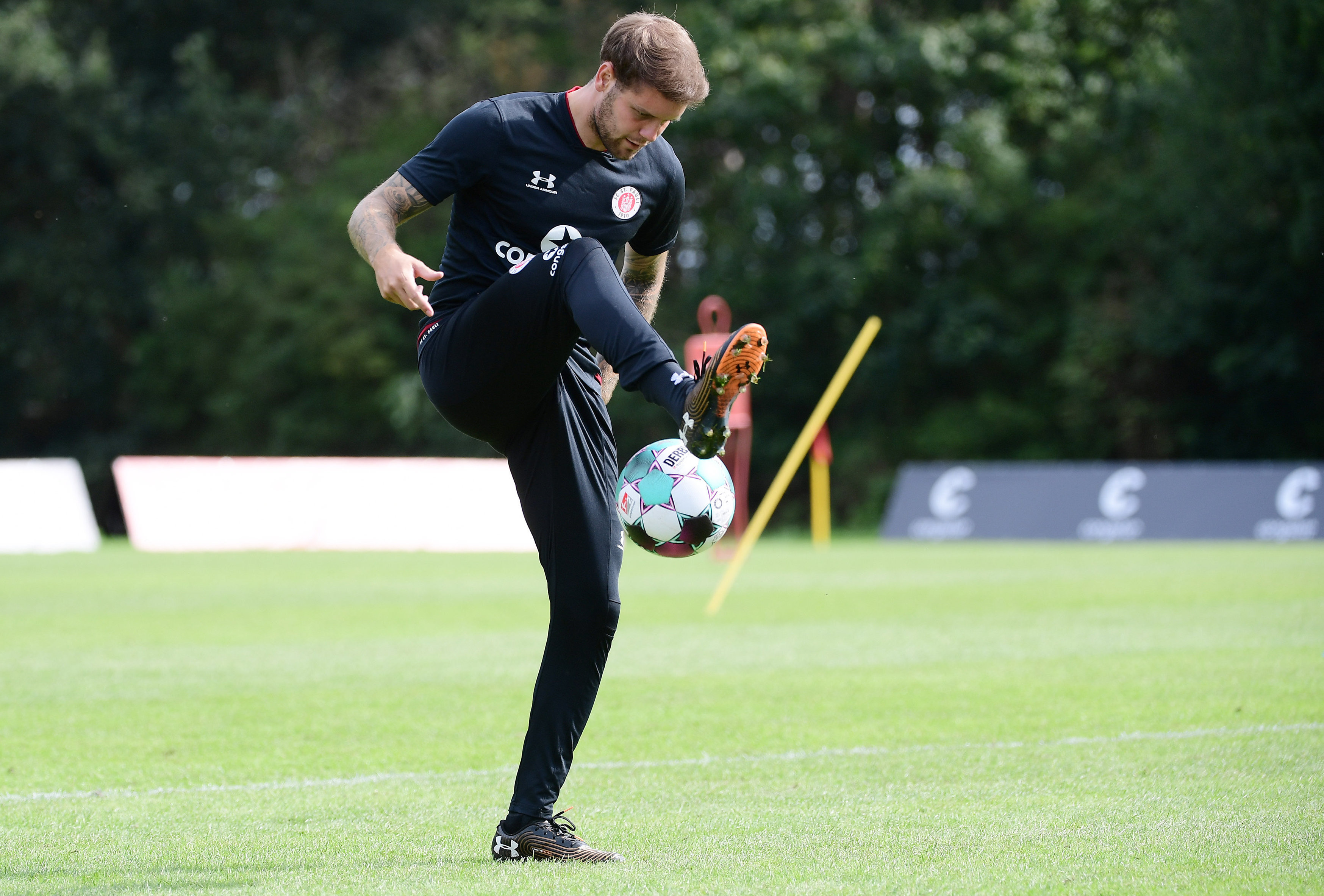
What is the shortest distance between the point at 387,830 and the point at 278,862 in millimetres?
520

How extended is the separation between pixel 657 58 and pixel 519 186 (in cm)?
54

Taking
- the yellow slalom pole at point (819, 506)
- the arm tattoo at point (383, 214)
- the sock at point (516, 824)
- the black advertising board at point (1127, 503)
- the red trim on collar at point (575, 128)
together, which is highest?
the red trim on collar at point (575, 128)

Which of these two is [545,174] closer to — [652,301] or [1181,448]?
[652,301]

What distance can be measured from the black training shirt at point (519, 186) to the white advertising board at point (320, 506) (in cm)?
1940

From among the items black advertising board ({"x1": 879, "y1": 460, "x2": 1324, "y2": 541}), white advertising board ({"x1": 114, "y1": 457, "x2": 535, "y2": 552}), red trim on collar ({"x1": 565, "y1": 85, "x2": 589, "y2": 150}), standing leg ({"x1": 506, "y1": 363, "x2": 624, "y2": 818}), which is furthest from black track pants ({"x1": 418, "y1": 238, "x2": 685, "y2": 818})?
black advertising board ({"x1": 879, "y1": 460, "x2": 1324, "y2": 541})

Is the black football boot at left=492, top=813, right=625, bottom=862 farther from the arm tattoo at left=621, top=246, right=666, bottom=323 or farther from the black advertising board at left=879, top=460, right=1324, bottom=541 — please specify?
the black advertising board at left=879, top=460, right=1324, bottom=541

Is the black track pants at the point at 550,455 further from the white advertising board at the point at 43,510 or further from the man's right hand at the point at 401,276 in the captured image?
the white advertising board at the point at 43,510

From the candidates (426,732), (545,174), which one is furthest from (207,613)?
(545,174)

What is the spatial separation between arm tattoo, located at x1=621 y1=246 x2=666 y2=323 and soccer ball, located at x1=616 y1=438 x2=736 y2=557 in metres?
0.70

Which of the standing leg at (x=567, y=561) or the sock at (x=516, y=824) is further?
the standing leg at (x=567, y=561)

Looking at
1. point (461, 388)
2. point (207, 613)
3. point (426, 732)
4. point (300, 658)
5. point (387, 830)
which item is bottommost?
point (207, 613)

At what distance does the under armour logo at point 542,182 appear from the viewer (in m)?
4.29

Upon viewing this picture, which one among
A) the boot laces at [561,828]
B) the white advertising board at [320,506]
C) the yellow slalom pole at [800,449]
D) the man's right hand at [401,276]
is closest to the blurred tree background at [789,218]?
the white advertising board at [320,506]

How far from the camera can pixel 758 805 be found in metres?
4.97
